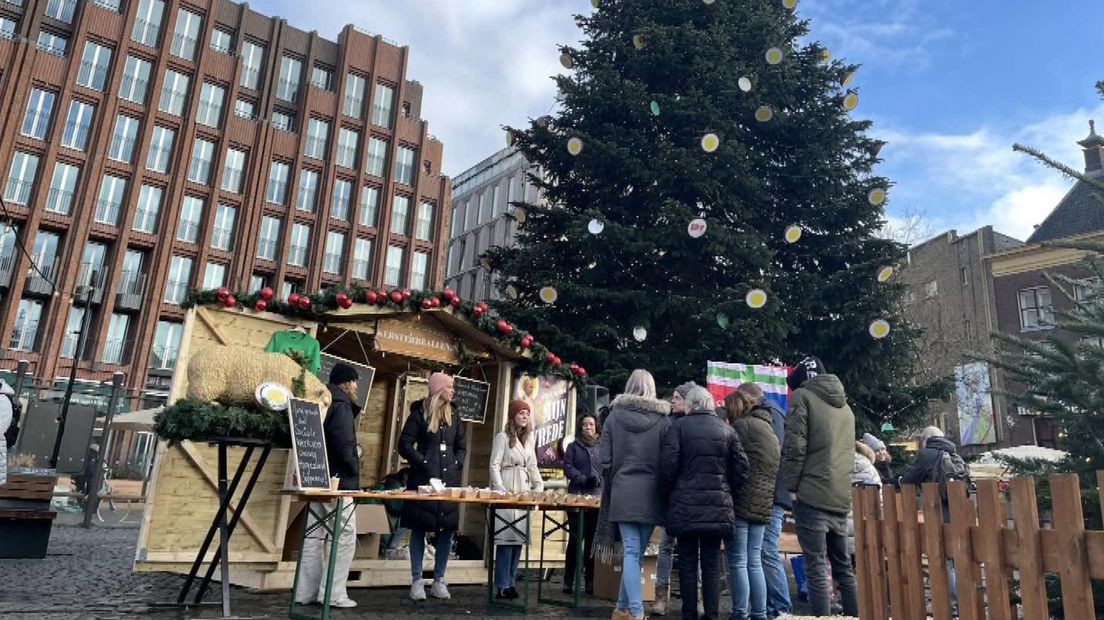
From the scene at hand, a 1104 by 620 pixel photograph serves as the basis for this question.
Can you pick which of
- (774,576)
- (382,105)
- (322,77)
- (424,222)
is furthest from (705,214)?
(322,77)

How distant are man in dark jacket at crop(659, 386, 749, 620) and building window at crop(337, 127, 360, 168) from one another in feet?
131

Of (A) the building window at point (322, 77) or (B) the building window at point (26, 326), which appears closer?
(B) the building window at point (26, 326)

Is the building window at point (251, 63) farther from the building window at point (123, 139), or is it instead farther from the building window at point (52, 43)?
the building window at point (52, 43)

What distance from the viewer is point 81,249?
112 feet

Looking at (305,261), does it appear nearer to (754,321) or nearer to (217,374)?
(754,321)

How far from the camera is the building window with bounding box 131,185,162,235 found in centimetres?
3597

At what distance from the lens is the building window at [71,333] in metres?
33.7

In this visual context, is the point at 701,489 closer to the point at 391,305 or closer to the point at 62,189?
the point at 391,305

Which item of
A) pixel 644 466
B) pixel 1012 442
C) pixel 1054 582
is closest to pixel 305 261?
pixel 1012 442

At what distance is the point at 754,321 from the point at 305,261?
107ft

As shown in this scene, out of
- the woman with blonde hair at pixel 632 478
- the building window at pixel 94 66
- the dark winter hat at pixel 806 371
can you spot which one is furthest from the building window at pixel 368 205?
the woman with blonde hair at pixel 632 478

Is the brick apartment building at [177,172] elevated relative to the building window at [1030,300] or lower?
elevated

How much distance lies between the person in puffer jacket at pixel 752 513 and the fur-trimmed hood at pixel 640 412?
2.17 ft

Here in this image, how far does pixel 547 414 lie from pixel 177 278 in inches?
1252
